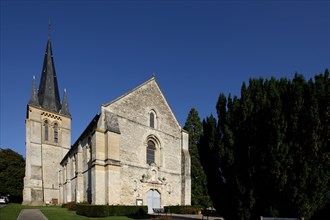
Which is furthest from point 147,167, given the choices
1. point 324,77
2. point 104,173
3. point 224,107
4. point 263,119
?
point 324,77

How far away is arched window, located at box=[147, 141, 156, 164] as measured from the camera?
28570 mm

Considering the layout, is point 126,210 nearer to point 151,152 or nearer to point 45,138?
point 151,152

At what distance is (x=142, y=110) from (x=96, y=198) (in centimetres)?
1001

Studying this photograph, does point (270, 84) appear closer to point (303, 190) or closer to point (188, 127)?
point (303, 190)

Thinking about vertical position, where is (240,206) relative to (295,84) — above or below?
below

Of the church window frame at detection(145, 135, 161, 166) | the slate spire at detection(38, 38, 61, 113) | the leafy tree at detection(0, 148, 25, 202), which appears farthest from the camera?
the slate spire at detection(38, 38, 61, 113)

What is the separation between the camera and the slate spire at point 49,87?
50.8 metres

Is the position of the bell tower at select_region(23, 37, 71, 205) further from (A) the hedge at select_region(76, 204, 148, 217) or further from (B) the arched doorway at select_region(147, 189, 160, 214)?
(A) the hedge at select_region(76, 204, 148, 217)

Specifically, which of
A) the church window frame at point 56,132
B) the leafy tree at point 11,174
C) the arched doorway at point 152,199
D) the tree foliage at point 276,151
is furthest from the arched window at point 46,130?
the tree foliage at point 276,151

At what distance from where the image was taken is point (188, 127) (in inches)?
Result: 1663

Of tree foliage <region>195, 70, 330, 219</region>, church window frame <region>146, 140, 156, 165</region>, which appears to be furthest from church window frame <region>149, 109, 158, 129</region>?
tree foliage <region>195, 70, 330, 219</region>

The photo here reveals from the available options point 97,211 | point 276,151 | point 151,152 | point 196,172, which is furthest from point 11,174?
point 276,151

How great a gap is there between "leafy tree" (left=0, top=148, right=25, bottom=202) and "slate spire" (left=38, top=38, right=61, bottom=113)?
45.5ft

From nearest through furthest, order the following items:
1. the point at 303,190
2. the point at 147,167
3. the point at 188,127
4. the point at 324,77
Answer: the point at 303,190, the point at 324,77, the point at 147,167, the point at 188,127
